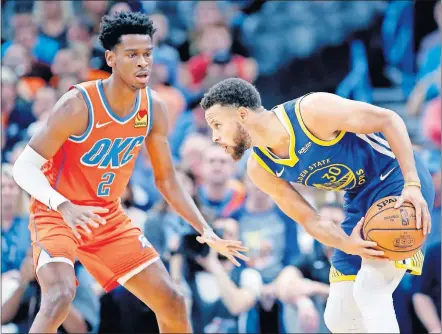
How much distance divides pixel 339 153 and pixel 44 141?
5.50 feet

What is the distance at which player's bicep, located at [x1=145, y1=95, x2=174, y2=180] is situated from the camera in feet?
15.1

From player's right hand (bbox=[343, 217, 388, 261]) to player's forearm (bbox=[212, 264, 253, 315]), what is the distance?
8.16 ft

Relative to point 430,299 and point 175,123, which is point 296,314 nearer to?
point 430,299

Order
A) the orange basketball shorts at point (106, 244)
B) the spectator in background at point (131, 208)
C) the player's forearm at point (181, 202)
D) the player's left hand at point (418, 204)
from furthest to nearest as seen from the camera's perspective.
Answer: the spectator in background at point (131, 208) < the player's forearm at point (181, 202) < the orange basketball shorts at point (106, 244) < the player's left hand at point (418, 204)

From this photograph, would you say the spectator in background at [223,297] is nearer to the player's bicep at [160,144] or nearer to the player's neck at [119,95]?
the player's bicep at [160,144]

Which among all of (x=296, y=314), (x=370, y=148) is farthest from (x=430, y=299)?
(x=370, y=148)

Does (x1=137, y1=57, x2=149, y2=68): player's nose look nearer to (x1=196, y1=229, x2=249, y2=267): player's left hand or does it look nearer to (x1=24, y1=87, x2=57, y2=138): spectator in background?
(x1=196, y1=229, x2=249, y2=267): player's left hand

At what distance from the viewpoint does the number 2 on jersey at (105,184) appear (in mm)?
4531

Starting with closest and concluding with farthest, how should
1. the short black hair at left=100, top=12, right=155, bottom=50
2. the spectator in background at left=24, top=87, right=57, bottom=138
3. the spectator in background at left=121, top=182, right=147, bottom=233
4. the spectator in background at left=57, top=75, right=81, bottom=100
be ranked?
the short black hair at left=100, top=12, right=155, bottom=50 → the spectator in background at left=121, top=182, right=147, bottom=233 → the spectator in background at left=24, top=87, right=57, bottom=138 → the spectator in background at left=57, top=75, right=81, bottom=100

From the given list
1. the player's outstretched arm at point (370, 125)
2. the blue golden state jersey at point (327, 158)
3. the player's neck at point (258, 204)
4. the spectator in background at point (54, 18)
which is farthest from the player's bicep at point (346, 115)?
the spectator in background at point (54, 18)

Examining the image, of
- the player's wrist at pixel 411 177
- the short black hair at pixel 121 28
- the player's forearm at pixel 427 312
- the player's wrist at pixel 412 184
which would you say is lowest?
the player's forearm at pixel 427 312

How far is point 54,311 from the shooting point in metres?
3.82

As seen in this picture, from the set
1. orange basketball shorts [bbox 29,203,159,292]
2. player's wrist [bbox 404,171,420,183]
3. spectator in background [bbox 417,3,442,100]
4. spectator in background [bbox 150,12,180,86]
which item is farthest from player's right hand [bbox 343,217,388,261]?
spectator in background [bbox 150,12,180,86]

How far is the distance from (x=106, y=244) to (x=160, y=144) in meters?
0.71
